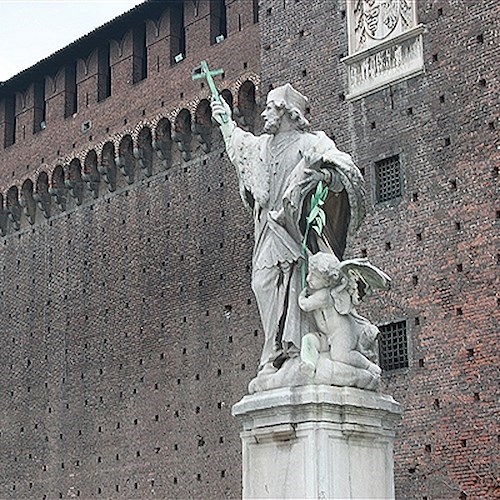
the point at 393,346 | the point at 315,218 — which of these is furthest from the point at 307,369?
the point at 393,346

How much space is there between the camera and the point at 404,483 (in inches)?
587

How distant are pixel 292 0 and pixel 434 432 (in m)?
6.99

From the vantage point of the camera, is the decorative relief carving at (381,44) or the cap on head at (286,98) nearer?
the cap on head at (286,98)

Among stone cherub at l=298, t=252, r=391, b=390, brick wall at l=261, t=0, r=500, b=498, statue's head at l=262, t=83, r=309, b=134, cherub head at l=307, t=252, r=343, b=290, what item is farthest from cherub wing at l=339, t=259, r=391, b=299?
brick wall at l=261, t=0, r=500, b=498

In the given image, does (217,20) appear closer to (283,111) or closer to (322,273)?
(283,111)

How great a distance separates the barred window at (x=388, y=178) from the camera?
1592cm

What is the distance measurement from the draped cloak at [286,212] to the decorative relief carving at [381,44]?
10.2 m

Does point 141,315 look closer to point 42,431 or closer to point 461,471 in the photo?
point 42,431

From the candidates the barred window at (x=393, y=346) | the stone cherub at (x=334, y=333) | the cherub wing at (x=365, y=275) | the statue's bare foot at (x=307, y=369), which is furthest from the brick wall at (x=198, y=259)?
the statue's bare foot at (x=307, y=369)

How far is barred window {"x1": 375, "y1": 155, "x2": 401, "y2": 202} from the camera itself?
627 inches

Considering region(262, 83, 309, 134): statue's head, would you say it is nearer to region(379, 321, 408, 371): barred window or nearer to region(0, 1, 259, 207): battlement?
region(379, 321, 408, 371): barred window

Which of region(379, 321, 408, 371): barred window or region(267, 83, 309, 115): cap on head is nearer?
region(267, 83, 309, 115): cap on head

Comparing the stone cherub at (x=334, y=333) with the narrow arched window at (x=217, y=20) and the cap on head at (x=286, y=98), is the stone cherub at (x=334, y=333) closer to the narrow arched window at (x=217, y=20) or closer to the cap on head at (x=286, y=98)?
the cap on head at (x=286, y=98)

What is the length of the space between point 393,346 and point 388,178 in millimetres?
2251
